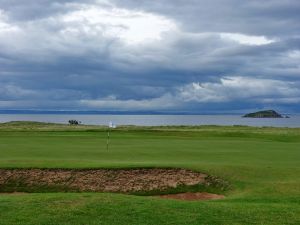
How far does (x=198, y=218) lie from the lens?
1328cm

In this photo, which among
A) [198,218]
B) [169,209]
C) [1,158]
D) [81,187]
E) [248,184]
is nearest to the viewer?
[198,218]

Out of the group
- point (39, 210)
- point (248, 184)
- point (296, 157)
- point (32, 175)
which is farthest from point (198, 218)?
point (296, 157)

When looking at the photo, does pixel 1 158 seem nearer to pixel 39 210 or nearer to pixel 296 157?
pixel 39 210

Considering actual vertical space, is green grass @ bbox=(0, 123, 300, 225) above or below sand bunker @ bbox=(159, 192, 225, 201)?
above

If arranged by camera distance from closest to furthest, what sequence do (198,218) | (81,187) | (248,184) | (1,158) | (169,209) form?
(198,218) → (169,209) → (248,184) → (81,187) → (1,158)

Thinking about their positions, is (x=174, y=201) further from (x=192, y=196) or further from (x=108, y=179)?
(x=108, y=179)

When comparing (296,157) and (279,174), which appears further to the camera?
(296,157)

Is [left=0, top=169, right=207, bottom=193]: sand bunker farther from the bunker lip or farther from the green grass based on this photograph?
the green grass

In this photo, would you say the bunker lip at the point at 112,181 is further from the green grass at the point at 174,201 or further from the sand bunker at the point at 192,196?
the green grass at the point at 174,201

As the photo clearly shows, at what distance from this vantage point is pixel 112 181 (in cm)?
2209

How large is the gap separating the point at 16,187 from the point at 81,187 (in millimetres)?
3222

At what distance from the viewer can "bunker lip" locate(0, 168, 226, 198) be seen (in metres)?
21.6

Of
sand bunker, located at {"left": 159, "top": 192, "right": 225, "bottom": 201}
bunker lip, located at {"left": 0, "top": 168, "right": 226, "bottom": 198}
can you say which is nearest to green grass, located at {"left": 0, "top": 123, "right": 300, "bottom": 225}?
bunker lip, located at {"left": 0, "top": 168, "right": 226, "bottom": 198}

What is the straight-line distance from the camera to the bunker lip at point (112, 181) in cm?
2156
